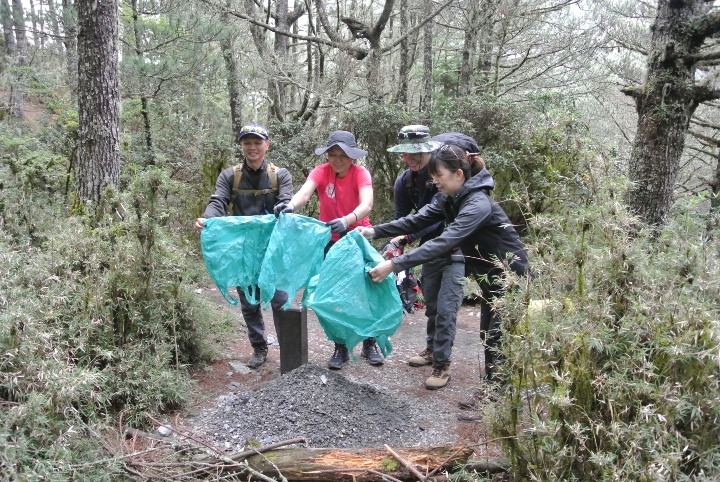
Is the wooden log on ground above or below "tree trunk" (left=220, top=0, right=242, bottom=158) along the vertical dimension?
below

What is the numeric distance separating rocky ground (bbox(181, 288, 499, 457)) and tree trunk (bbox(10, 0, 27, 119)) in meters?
8.75

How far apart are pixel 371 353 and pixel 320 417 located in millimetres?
1419

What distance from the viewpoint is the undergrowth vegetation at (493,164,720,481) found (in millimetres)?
1799

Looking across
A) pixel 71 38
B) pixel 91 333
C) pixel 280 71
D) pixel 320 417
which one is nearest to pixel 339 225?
pixel 320 417

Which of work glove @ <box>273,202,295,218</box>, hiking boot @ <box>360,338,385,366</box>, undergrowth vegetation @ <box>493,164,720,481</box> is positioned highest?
work glove @ <box>273,202,295,218</box>

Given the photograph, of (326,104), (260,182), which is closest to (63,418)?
(260,182)

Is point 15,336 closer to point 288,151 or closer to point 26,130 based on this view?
point 288,151

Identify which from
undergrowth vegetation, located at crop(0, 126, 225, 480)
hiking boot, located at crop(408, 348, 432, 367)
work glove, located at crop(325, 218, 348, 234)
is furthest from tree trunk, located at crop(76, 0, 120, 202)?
hiking boot, located at crop(408, 348, 432, 367)

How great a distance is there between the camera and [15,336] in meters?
2.54

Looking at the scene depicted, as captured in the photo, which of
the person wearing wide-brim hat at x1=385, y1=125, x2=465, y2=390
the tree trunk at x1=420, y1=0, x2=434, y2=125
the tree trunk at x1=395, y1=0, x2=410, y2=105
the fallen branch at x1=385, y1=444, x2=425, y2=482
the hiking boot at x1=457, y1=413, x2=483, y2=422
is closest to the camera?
the fallen branch at x1=385, y1=444, x2=425, y2=482

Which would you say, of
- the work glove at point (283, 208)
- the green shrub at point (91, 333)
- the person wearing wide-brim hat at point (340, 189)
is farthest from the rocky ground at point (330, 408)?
the work glove at point (283, 208)

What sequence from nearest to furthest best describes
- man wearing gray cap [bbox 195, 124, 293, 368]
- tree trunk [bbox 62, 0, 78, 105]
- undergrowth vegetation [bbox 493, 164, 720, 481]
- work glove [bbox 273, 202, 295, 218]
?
1. undergrowth vegetation [bbox 493, 164, 720, 481]
2. work glove [bbox 273, 202, 295, 218]
3. man wearing gray cap [bbox 195, 124, 293, 368]
4. tree trunk [bbox 62, 0, 78, 105]

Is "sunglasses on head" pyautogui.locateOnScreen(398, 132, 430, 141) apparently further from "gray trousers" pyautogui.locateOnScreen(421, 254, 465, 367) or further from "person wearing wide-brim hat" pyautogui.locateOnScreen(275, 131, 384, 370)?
"gray trousers" pyautogui.locateOnScreen(421, 254, 465, 367)

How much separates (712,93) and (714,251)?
13.0 feet
